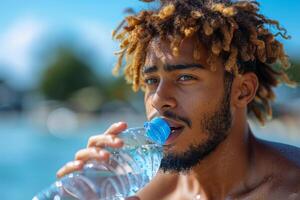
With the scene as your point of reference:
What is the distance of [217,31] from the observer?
247 cm

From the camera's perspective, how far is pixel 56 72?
50875mm

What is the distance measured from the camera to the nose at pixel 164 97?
238 cm

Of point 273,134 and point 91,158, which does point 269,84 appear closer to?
point 91,158

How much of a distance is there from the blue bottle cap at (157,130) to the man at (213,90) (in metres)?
0.07

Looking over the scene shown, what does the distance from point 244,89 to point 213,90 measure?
0.60 feet

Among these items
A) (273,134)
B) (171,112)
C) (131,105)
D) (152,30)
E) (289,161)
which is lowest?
(289,161)

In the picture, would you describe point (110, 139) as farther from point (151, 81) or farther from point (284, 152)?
point (284, 152)

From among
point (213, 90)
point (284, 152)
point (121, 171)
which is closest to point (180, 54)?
point (213, 90)

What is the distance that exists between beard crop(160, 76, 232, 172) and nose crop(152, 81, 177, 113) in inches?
5.8

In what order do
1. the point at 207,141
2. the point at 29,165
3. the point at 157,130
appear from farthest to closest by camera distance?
the point at 29,165 < the point at 207,141 < the point at 157,130

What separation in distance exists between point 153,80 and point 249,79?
15.7 inches

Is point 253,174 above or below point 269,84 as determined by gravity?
below

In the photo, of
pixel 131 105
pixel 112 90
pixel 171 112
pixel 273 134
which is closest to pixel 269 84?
pixel 171 112

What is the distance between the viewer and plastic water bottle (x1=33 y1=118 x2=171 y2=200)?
2.28 meters
